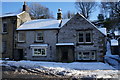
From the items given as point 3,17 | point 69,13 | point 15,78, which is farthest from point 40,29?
point 69,13

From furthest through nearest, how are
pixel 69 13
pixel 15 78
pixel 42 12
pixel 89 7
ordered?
pixel 69 13 → pixel 42 12 → pixel 89 7 → pixel 15 78

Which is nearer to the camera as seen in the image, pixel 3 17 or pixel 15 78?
pixel 15 78

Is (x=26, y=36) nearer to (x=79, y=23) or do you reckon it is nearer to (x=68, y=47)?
(x=68, y=47)

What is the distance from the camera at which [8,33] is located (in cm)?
2603

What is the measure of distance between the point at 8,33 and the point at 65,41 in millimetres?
10956

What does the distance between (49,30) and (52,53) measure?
391 centimetres

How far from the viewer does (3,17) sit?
26.7 meters

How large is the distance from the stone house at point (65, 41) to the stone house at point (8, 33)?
1.28 meters

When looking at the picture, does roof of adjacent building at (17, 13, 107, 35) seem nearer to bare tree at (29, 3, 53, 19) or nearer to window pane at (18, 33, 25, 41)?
window pane at (18, 33, 25, 41)

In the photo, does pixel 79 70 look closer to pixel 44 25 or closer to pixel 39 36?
pixel 39 36

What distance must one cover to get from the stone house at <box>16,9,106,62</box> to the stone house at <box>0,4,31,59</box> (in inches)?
50.5

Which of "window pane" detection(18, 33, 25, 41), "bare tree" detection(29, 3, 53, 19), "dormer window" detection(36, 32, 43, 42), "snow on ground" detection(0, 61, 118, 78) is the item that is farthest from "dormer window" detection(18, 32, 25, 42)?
"bare tree" detection(29, 3, 53, 19)

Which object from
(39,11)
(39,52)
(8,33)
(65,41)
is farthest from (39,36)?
(39,11)

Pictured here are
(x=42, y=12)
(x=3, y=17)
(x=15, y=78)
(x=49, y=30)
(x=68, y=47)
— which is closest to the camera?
(x=15, y=78)
